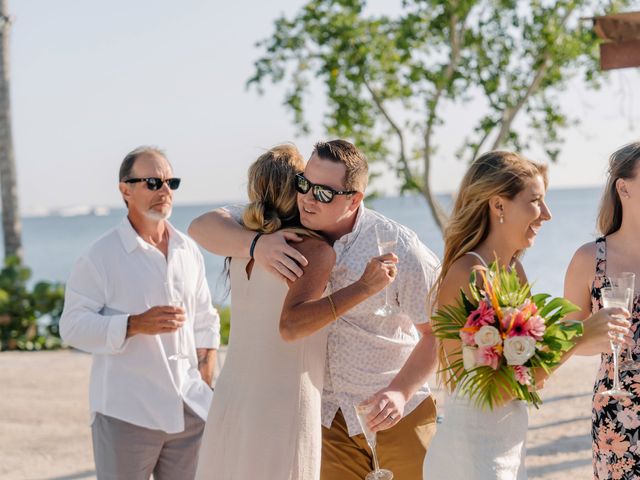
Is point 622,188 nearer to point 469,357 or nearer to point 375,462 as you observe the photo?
point 469,357

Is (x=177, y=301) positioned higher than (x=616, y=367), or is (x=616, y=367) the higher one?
(x=616, y=367)

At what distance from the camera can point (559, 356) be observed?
312 centimetres

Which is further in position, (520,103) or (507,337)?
(520,103)

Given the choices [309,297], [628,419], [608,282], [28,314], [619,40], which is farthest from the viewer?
[28,314]

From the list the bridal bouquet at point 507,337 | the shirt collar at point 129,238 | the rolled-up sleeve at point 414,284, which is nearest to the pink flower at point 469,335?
the bridal bouquet at point 507,337

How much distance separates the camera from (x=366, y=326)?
372cm

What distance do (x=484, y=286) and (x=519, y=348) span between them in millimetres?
243

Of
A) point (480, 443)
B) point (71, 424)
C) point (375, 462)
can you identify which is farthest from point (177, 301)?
point (71, 424)

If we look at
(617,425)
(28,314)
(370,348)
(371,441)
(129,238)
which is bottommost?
(28,314)

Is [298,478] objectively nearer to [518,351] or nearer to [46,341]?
[518,351]

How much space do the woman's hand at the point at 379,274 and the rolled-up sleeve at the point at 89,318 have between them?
5.54 ft

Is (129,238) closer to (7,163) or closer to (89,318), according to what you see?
(89,318)

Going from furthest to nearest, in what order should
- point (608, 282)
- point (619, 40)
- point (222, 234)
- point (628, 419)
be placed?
point (619, 40) < point (608, 282) < point (628, 419) < point (222, 234)

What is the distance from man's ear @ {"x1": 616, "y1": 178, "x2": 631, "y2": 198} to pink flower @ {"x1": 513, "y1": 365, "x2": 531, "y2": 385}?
137cm
